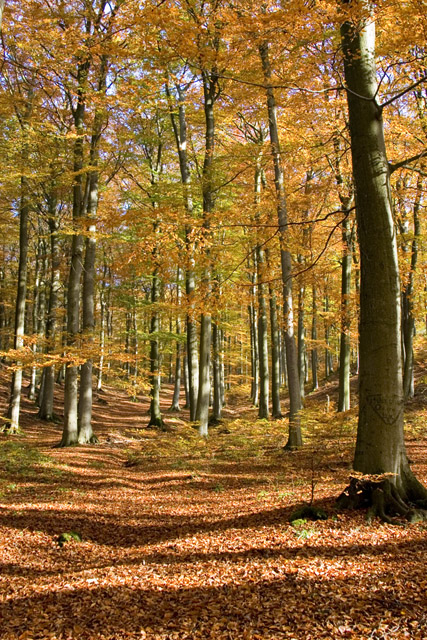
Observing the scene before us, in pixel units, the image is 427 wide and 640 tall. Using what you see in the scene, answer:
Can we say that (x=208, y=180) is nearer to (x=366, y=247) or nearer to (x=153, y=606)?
(x=366, y=247)

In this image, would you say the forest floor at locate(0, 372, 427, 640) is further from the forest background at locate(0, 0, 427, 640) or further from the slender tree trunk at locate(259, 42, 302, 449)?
the slender tree trunk at locate(259, 42, 302, 449)

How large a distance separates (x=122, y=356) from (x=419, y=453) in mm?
7356

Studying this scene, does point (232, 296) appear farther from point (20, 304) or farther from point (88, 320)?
point (20, 304)

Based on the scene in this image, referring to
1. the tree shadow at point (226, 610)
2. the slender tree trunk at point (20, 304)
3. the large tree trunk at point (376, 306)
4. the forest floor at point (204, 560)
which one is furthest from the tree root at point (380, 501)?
the slender tree trunk at point (20, 304)

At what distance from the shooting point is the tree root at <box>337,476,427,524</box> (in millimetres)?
4512

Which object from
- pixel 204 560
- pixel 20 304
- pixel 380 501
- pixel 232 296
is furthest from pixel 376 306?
pixel 20 304

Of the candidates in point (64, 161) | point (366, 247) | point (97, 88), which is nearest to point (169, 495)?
point (366, 247)

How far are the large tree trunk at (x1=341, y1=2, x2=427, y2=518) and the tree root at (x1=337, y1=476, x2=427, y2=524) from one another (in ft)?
0.03

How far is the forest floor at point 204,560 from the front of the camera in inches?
120

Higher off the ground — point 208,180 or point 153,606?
point 208,180

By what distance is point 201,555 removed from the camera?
4.43 meters

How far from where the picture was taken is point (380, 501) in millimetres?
4648

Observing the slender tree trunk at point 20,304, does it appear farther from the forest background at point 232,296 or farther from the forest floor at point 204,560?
the forest floor at point 204,560

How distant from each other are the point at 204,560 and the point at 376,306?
331 centimetres
